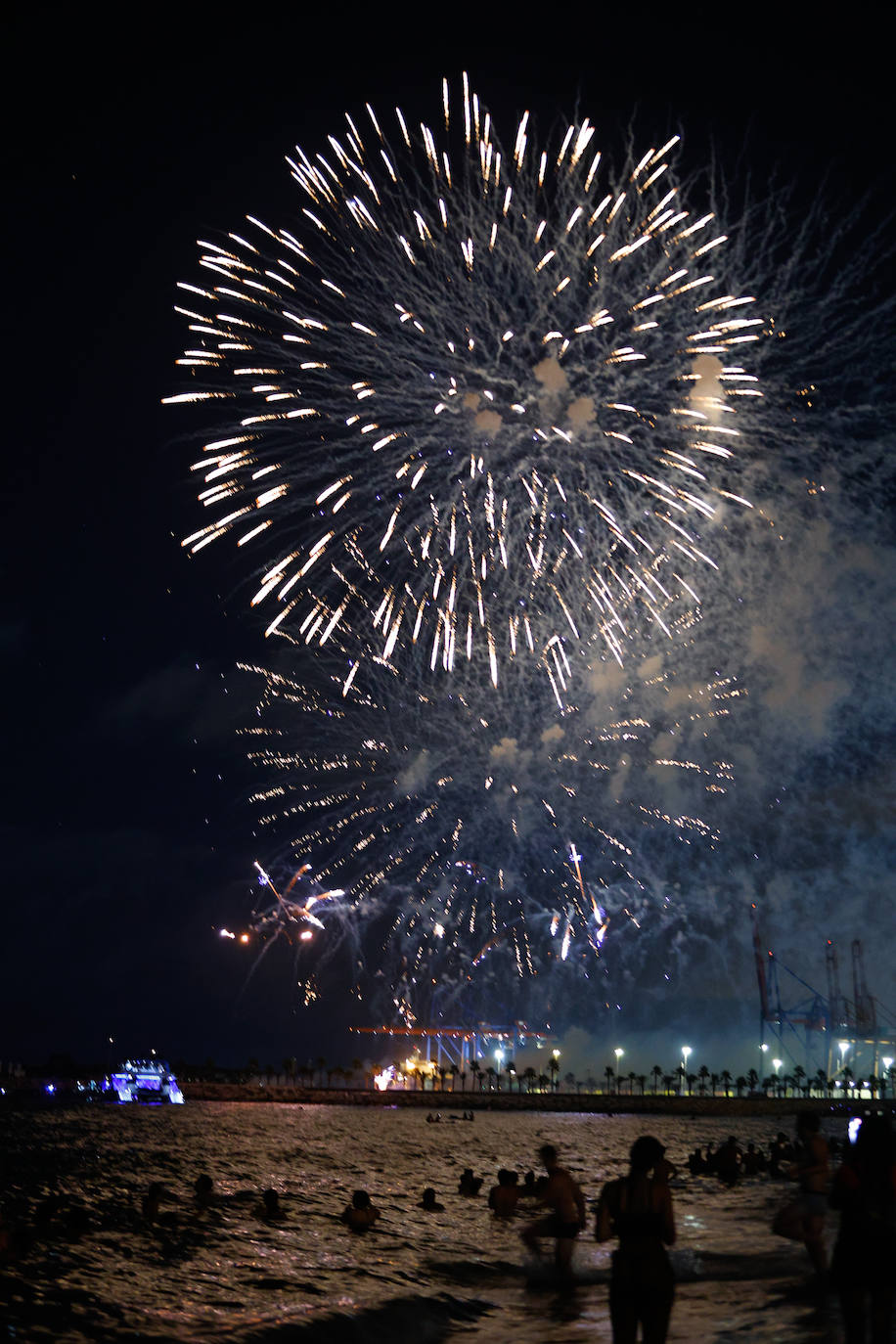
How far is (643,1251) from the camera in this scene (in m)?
8.79

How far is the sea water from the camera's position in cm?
1551

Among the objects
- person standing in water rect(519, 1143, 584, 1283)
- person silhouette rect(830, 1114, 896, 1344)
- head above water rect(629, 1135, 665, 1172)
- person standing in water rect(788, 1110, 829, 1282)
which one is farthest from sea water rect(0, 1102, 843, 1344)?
head above water rect(629, 1135, 665, 1172)

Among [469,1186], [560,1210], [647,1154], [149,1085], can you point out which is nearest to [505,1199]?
[469,1186]

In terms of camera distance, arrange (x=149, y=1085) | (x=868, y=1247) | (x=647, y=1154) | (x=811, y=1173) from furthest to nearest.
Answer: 1. (x=149, y=1085)
2. (x=811, y=1173)
3. (x=647, y=1154)
4. (x=868, y=1247)

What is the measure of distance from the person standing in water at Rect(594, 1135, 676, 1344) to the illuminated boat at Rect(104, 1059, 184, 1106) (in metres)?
170

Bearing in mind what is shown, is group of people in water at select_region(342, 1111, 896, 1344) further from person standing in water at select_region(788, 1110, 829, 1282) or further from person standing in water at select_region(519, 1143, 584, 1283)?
person standing in water at select_region(519, 1143, 584, 1283)

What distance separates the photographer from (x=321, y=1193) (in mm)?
35625

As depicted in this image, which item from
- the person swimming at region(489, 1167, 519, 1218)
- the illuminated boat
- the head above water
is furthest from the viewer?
the illuminated boat

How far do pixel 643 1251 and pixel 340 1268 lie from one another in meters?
14.3

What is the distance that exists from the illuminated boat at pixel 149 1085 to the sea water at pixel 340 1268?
128545 mm

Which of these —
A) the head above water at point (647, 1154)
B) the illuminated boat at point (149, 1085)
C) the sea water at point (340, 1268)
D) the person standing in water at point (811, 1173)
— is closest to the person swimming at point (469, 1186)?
the sea water at point (340, 1268)

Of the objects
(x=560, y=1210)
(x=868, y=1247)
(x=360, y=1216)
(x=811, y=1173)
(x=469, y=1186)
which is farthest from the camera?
(x=469, y=1186)

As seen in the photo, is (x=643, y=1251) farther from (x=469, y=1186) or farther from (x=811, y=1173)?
(x=469, y=1186)

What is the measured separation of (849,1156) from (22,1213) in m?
28.1
